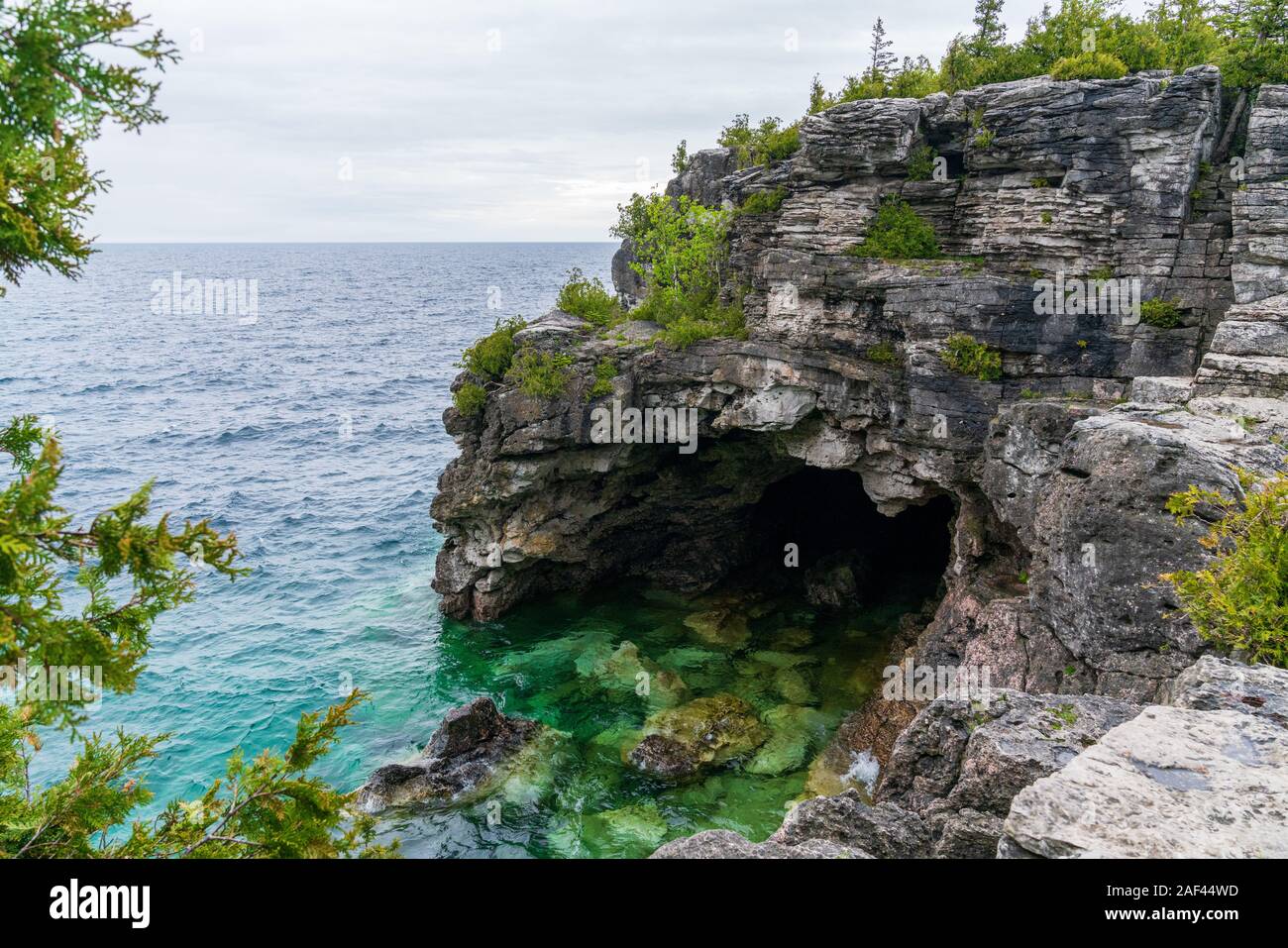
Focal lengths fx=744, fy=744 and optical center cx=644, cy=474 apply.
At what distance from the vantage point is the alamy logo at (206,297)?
133 metres

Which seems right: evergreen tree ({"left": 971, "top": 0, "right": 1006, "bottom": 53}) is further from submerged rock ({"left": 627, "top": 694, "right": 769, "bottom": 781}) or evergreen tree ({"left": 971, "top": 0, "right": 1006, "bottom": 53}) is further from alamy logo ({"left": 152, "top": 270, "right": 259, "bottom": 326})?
alamy logo ({"left": 152, "top": 270, "right": 259, "bottom": 326})

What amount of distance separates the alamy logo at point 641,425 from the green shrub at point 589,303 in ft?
18.0

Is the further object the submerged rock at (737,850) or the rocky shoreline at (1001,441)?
the rocky shoreline at (1001,441)

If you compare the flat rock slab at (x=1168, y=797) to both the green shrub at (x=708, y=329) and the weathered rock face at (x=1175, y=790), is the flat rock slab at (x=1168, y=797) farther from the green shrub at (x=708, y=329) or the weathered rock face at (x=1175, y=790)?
the green shrub at (x=708, y=329)

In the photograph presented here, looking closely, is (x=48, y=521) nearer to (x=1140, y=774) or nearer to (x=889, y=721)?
(x=1140, y=774)

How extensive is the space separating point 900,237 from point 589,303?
13600mm

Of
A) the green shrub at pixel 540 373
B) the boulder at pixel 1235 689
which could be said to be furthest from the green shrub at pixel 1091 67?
the boulder at pixel 1235 689

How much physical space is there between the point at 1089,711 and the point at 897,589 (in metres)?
22.6

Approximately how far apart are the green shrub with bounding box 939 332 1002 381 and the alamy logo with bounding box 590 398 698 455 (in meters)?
9.33

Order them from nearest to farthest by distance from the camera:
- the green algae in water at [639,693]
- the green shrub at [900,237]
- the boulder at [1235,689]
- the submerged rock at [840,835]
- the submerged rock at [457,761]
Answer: the boulder at [1235,689], the submerged rock at [840,835], the green algae in water at [639,693], the submerged rock at [457,761], the green shrub at [900,237]

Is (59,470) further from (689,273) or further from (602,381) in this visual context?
(689,273)
